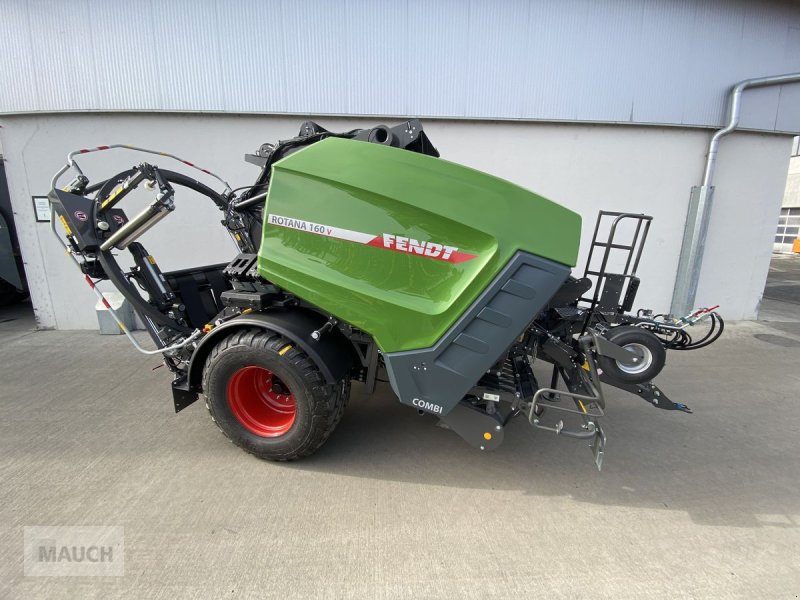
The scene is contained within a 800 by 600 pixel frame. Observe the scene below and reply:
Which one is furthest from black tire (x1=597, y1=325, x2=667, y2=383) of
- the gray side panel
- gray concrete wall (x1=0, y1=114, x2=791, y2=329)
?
gray concrete wall (x1=0, y1=114, x2=791, y2=329)

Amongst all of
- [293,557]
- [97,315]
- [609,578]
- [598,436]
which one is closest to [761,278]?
[598,436]

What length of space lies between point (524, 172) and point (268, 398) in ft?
14.3

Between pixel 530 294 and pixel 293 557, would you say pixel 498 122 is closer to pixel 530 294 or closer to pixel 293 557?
pixel 530 294

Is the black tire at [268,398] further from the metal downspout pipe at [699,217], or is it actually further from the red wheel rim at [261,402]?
the metal downspout pipe at [699,217]

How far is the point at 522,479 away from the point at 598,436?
0.57m

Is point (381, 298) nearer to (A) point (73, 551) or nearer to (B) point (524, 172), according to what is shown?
(A) point (73, 551)

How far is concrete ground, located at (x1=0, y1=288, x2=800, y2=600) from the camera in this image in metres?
1.75

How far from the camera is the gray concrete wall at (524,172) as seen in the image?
4.87 metres

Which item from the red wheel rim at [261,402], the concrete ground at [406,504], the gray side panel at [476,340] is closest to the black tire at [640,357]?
the concrete ground at [406,504]

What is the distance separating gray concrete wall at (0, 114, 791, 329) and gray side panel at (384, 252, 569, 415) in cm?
356

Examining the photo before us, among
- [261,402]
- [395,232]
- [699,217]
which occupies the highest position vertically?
[395,232]

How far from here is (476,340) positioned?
82.6 inches

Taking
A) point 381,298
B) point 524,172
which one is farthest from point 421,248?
point 524,172

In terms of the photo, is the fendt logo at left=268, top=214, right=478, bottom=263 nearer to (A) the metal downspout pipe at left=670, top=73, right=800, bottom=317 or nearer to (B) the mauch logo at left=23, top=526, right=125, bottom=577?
(B) the mauch logo at left=23, top=526, right=125, bottom=577
